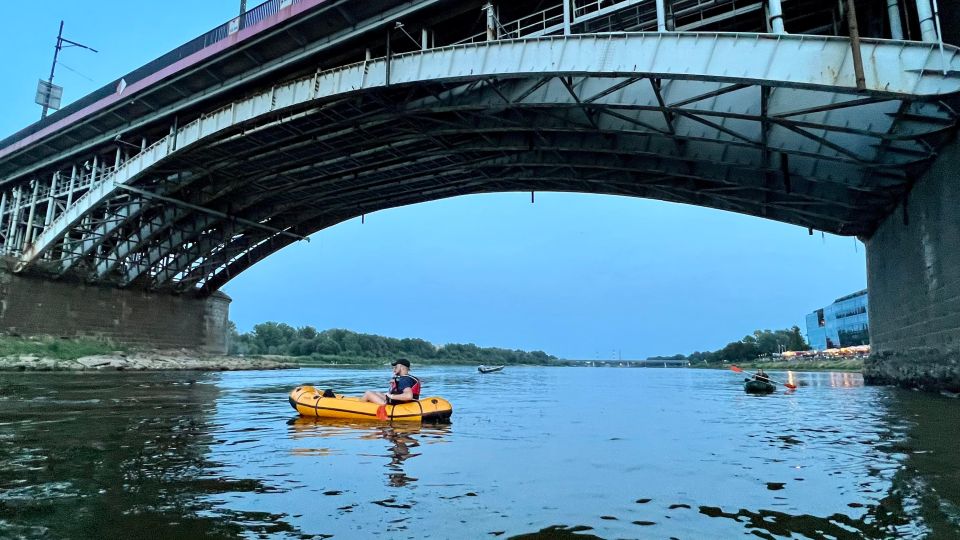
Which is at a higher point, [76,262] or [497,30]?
[497,30]

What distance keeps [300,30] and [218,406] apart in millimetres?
15776

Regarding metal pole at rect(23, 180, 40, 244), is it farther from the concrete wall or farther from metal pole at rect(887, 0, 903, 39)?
metal pole at rect(887, 0, 903, 39)

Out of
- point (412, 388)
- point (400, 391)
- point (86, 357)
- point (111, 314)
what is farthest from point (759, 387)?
point (111, 314)

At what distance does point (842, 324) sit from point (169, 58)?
103905 mm

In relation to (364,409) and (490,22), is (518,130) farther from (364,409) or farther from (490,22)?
(364,409)

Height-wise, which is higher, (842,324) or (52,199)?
(52,199)

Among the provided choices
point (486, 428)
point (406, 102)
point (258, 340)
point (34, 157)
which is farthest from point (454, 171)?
point (258, 340)

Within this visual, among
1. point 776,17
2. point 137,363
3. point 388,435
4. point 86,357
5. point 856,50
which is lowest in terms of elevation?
point 388,435

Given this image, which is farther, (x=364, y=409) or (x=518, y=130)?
(x=518, y=130)

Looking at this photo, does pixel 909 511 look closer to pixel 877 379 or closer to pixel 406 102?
pixel 406 102

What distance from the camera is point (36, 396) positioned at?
642 inches

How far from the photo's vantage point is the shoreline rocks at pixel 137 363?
32.5 metres

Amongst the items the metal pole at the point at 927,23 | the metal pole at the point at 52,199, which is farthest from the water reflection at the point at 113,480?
the metal pole at the point at 52,199

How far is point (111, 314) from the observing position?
4228 centimetres
